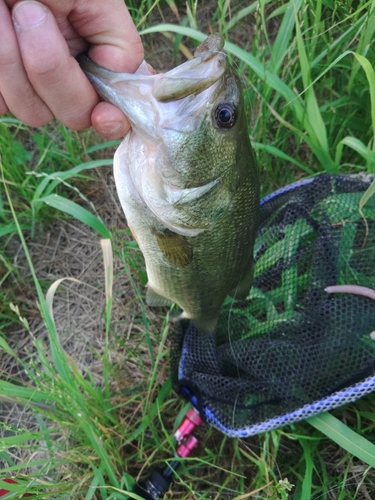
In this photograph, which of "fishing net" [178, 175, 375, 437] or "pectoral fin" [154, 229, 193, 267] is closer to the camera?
"pectoral fin" [154, 229, 193, 267]

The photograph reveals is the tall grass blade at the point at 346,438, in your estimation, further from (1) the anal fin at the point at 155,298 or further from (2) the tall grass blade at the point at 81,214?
(2) the tall grass blade at the point at 81,214

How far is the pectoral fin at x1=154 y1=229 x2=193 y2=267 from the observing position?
5.34ft

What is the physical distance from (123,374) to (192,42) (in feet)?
8.19

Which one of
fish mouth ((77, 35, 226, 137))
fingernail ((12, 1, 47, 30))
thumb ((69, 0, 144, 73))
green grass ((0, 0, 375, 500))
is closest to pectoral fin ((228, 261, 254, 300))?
green grass ((0, 0, 375, 500))

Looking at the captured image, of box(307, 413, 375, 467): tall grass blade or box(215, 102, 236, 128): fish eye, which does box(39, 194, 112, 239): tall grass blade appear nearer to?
box(215, 102, 236, 128): fish eye

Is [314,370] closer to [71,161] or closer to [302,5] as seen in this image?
[302,5]

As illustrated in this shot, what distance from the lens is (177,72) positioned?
1321 millimetres

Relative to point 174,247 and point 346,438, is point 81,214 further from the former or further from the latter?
point 346,438

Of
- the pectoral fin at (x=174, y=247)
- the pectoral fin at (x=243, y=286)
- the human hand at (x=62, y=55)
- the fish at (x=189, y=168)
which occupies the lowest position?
the pectoral fin at (x=243, y=286)

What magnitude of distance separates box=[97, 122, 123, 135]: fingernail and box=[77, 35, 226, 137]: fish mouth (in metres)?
0.05

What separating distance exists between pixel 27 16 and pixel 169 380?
5.78 feet

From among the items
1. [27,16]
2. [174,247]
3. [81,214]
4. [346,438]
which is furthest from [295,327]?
[27,16]

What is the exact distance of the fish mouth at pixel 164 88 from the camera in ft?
4.33

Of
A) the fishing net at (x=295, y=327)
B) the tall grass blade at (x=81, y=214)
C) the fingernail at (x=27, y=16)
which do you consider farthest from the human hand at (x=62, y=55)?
the fishing net at (x=295, y=327)
